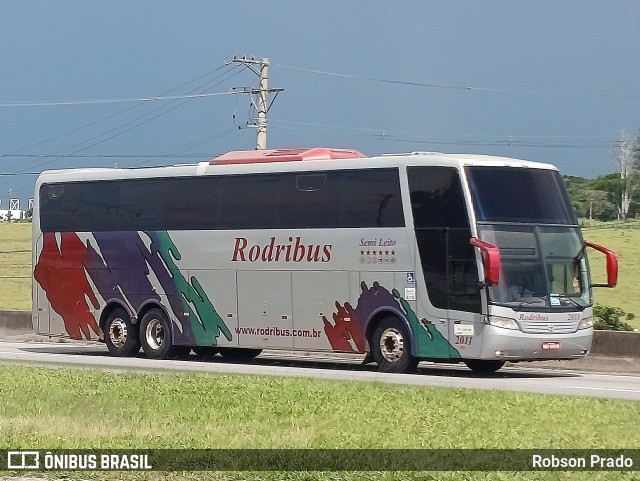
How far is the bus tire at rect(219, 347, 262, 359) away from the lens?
90.5 feet

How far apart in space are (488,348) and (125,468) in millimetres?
11698

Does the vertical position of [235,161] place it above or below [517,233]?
above

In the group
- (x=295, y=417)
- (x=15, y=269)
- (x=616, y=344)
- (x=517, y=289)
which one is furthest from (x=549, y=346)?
(x=15, y=269)

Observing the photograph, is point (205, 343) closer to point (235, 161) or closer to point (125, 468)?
point (235, 161)

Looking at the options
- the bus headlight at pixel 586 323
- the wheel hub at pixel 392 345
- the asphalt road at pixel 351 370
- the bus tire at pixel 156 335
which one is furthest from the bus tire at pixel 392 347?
the bus tire at pixel 156 335

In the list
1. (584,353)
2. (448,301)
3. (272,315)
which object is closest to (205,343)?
(272,315)

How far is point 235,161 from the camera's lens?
25.7m

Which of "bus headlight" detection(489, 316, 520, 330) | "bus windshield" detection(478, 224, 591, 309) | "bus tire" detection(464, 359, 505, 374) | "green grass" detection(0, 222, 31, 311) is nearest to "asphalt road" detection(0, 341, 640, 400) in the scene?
"bus tire" detection(464, 359, 505, 374)

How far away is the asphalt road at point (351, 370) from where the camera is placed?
1964 cm

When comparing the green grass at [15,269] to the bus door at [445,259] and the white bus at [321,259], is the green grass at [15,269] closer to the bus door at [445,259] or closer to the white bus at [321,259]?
the white bus at [321,259]

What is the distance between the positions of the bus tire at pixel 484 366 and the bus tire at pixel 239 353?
555 centimetres

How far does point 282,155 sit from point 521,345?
20.8 ft

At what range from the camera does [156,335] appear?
27125mm

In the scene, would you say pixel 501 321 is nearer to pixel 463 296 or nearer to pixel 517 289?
pixel 517 289
